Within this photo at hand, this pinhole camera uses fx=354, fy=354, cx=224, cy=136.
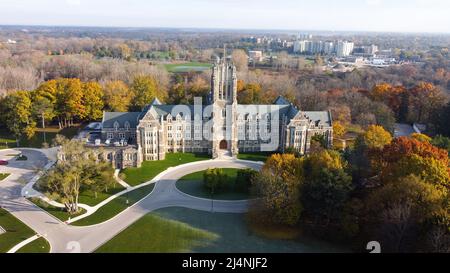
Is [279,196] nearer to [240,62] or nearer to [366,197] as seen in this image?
[366,197]

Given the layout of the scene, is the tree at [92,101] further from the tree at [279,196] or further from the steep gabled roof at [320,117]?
the tree at [279,196]

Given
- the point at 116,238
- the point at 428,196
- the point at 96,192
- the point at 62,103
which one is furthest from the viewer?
the point at 62,103

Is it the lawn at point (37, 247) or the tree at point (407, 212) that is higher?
the tree at point (407, 212)

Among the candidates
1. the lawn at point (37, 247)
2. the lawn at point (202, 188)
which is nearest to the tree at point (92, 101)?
A: the lawn at point (202, 188)

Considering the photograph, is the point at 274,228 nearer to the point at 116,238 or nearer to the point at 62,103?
the point at 116,238

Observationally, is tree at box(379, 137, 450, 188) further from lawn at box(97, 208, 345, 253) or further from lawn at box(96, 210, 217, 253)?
lawn at box(96, 210, 217, 253)

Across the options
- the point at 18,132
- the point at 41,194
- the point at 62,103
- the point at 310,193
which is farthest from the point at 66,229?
the point at 62,103

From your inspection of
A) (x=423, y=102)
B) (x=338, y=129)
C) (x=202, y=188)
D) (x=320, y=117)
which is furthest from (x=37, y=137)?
(x=423, y=102)
